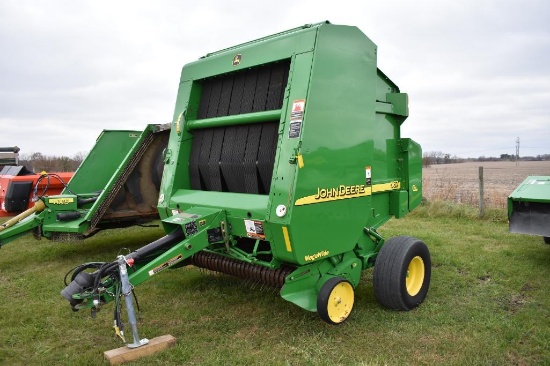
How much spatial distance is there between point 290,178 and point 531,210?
3867 mm

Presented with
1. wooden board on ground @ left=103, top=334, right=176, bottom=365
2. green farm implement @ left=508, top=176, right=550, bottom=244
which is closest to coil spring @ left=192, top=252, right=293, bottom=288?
wooden board on ground @ left=103, top=334, right=176, bottom=365

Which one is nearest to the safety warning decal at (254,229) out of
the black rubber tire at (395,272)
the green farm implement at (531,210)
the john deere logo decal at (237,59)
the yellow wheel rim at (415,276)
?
the black rubber tire at (395,272)

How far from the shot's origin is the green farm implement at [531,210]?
18.6ft

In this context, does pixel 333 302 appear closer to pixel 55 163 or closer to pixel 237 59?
pixel 237 59

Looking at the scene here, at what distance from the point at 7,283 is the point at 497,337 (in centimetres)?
568

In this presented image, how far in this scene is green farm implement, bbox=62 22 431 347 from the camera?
12.0ft

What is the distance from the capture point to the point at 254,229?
12.7 ft

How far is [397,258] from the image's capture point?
429cm

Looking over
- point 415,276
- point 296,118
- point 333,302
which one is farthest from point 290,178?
point 415,276

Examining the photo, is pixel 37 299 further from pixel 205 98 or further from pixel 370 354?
pixel 370 354

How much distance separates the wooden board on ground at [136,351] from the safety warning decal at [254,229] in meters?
1.06

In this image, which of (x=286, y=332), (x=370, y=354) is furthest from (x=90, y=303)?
(x=370, y=354)

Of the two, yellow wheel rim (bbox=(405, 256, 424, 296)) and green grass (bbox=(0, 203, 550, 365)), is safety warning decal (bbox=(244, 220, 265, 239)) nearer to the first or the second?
green grass (bbox=(0, 203, 550, 365))

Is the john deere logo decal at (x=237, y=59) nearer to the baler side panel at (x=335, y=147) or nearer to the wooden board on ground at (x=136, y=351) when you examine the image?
the baler side panel at (x=335, y=147)
